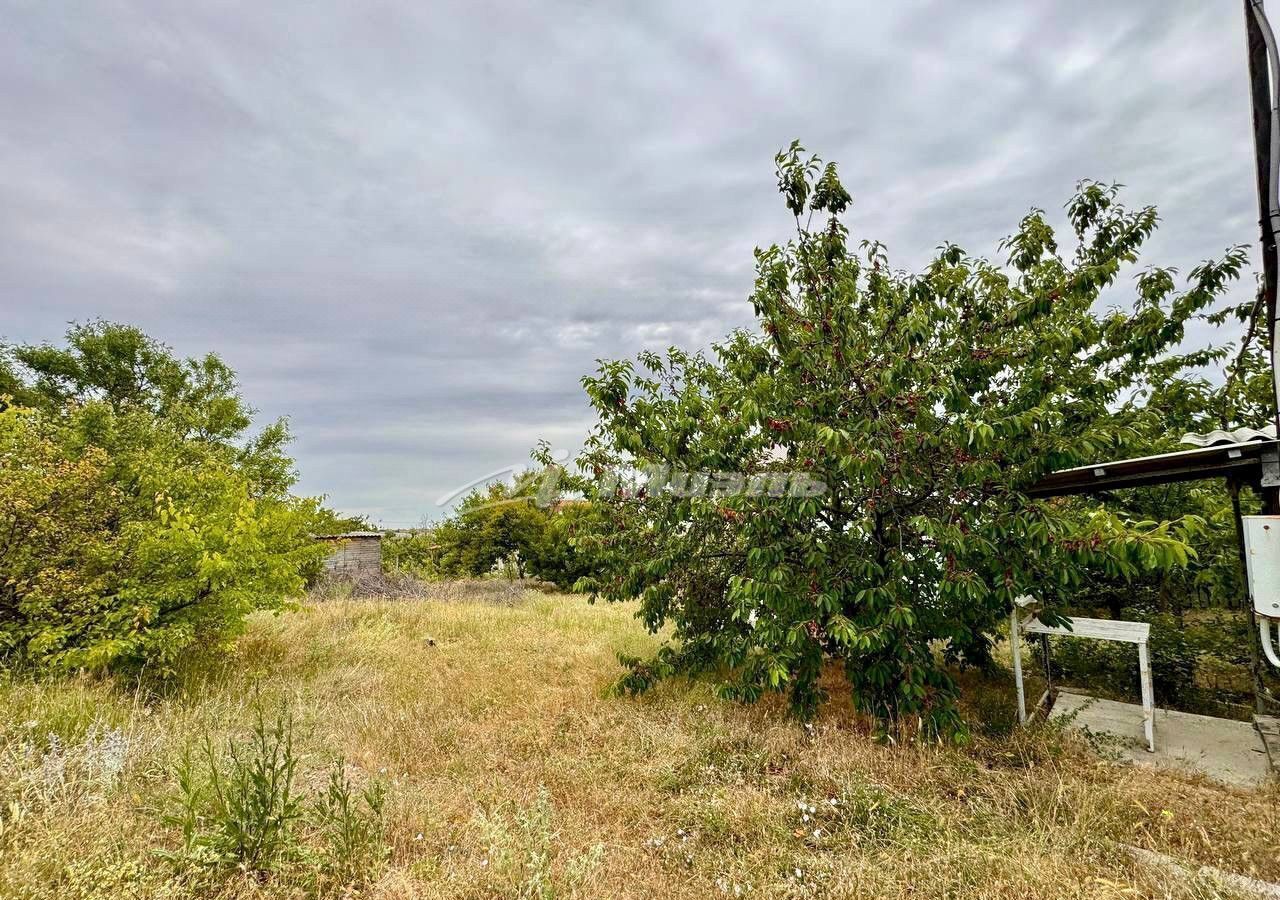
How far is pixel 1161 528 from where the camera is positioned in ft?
8.48

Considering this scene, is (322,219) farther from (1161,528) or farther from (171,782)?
(1161,528)

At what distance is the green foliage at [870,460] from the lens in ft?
11.1

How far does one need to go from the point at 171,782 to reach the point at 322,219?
23.3 feet

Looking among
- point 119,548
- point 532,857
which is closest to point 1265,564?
point 532,857

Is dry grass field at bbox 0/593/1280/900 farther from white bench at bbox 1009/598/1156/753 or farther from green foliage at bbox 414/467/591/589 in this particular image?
green foliage at bbox 414/467/591/589

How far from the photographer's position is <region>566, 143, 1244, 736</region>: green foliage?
3.39m

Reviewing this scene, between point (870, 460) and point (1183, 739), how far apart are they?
3.61m

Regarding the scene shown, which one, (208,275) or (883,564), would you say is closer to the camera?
(883,564)

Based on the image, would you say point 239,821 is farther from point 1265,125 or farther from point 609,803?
point 1265,125

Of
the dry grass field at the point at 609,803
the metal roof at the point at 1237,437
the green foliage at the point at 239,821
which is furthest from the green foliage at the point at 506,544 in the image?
the metal roof at the point at 1237,437

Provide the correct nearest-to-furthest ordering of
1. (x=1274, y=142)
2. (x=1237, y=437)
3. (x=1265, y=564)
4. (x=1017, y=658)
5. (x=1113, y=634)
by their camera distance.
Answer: (x=1265, y=564)
(x=1274, y=142)
(x=1237, y=437)
(x=1113, y=634)
(x=1017, y=658)

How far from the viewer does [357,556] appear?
1558cm

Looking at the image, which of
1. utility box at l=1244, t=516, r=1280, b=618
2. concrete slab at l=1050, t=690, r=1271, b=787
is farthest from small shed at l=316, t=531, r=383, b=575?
utility box at l=1244, t=516, r=1280, b=618

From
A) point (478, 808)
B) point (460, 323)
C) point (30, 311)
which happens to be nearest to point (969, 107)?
point (478, 808)
